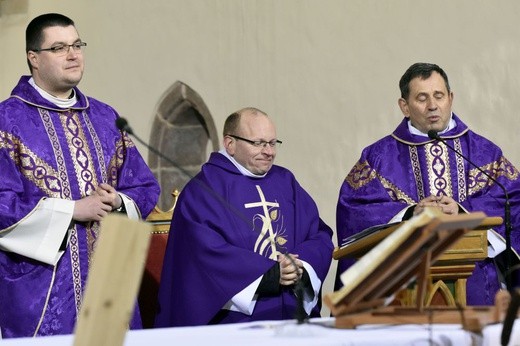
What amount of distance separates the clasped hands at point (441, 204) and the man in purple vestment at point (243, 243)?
0.58 meters

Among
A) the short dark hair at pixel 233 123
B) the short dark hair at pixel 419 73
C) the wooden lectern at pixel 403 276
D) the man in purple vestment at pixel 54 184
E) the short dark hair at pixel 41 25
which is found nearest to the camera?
the wooden lectern at pixel 403 276

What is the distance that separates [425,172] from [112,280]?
4321mm

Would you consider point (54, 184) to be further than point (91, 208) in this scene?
Yes

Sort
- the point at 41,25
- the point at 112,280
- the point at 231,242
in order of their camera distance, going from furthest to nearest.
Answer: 1. the point at 231,242
2. the point at 41,25
3. the point at 112,280

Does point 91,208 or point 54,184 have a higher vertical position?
point 54,184

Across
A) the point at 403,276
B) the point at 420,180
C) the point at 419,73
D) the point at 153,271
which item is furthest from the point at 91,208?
the point at 403,276

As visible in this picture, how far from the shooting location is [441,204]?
6.57 metres

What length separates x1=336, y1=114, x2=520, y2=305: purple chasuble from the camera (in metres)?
7.02

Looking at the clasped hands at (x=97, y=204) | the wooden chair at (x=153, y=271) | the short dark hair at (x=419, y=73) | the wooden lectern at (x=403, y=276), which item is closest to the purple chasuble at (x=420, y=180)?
the short dark hair at (x=419, y=73)

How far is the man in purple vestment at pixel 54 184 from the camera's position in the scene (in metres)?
6.16

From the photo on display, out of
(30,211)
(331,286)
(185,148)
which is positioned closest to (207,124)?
(185,148)

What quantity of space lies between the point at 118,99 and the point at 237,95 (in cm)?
197

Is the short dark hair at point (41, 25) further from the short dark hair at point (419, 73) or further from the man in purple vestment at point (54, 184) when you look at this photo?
the short dark hair at point (419, 73)

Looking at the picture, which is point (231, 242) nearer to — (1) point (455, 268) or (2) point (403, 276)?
(1) point (455, 268)
